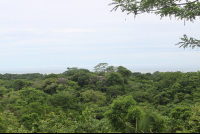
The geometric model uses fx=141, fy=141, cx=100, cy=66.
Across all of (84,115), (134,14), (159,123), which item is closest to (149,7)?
(134,14)

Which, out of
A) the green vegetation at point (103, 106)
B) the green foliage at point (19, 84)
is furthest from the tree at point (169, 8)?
the green foliage at point (19, 84)

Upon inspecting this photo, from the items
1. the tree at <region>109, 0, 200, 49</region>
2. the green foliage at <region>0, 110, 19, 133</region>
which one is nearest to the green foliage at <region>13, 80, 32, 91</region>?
the green foliage at <region>0, 110, 19, 133</region>

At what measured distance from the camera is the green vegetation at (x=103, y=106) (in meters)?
3.68

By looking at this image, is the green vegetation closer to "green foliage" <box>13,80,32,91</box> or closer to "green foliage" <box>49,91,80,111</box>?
"green foliage" <box>49,91,80,111</box>

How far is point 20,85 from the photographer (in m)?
23.3

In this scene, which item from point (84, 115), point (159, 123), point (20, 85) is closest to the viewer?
point (84, 115)

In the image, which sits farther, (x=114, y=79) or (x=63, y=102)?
(x=114, y=79)

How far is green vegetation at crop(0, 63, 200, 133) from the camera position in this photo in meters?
3.68

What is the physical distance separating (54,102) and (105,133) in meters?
14.0

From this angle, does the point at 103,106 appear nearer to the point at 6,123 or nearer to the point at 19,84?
the point at 6,123

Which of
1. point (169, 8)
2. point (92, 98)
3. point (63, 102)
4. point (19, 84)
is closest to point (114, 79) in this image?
point (92, 98)

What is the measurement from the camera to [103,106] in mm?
16844

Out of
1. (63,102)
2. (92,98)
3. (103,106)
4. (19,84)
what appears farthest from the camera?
(19,84)

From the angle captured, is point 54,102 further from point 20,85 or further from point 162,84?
point 162,84
